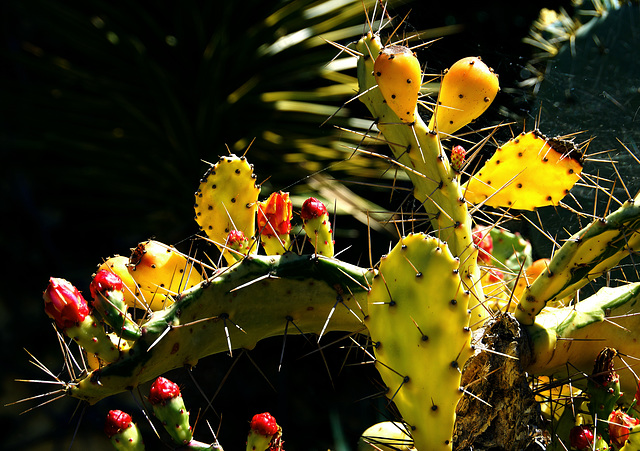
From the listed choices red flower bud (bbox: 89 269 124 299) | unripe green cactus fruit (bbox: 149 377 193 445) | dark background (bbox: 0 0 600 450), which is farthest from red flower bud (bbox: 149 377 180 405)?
dark background (bbox: 0 0 600 450)

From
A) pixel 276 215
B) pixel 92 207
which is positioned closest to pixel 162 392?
pixel 276 215

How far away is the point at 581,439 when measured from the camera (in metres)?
0.61

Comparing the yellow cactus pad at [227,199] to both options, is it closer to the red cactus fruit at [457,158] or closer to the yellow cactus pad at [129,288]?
the yellow cactus pad at [129,288]

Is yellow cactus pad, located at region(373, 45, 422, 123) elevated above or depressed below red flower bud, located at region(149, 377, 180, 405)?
above

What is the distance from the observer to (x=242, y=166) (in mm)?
766

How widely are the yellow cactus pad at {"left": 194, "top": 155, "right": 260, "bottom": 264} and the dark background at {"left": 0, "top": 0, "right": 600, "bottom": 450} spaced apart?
70.4 inches

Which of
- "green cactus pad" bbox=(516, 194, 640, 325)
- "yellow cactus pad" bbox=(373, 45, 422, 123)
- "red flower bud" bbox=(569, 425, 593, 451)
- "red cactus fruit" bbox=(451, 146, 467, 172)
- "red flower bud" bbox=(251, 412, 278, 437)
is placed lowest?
"red flower bud" bbox=(569, 425, 593, 451)

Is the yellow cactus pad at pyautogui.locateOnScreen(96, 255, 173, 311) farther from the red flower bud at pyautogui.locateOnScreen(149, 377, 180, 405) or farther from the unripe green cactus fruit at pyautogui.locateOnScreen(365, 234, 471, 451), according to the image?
the unripe green cactus fruit at pyautogui.locateOnScreen(365, 234, 471, 451)

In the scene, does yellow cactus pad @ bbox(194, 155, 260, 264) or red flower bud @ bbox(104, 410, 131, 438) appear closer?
red flower bud @ bbox(104, 410, 131, 438)

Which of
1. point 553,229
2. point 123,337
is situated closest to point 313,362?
point 553,229

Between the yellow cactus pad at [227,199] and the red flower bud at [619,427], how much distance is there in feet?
1.40

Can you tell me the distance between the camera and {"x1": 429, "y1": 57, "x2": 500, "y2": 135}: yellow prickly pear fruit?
2.31 ft

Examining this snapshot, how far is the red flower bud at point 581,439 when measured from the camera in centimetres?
60

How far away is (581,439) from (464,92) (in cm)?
37
